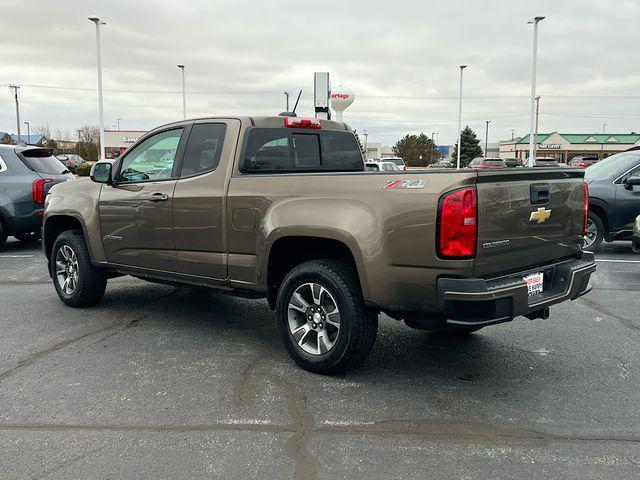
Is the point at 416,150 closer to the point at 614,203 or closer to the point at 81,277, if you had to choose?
the point at 614,203

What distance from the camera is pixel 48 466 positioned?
2.98 meters

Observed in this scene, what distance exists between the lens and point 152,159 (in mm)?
5516

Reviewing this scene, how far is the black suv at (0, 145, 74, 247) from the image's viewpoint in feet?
32.2

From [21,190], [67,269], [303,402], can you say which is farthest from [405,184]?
[21,190]

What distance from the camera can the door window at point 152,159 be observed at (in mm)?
5305

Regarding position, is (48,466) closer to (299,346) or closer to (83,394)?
(83,394)

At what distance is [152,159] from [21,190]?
18.3ft

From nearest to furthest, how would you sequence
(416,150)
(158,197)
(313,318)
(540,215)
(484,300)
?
(484,300) → (540,215) → (313,318) → (158,197) → (416,150)

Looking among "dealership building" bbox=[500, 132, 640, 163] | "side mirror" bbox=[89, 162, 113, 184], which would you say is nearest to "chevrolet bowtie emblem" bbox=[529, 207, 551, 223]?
"side mirror" bbox=[89, 162, 113, 184]

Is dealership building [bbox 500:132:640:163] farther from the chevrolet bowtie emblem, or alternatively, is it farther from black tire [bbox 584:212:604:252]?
the chevrolet bowtie emblem

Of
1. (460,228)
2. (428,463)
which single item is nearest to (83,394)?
(428,463)

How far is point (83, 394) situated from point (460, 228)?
2.75m

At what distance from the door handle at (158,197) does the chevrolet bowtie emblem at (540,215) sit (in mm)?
3069

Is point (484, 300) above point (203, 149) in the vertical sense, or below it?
below
